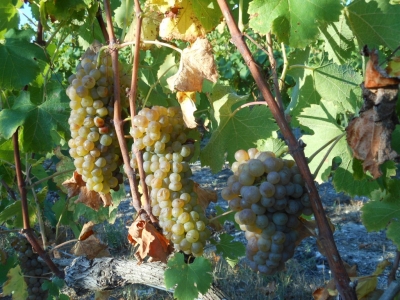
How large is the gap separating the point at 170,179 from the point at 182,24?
17.6 inches

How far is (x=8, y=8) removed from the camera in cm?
211

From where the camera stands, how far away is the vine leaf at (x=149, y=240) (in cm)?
116

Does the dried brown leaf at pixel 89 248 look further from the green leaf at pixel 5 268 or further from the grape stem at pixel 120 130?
the green leaf at pixel 5 268

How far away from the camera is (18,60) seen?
5.95ft

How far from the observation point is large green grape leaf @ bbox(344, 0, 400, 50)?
1321 millimetres

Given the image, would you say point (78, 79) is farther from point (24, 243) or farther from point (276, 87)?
point (24, 243)

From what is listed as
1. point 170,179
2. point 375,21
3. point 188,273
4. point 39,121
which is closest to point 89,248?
point 39,121

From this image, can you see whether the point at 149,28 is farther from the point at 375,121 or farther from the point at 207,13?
the point at 375,121

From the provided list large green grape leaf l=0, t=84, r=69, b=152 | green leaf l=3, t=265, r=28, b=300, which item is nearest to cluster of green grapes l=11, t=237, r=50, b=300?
green leaf l=3, t=265, r=28, b=300

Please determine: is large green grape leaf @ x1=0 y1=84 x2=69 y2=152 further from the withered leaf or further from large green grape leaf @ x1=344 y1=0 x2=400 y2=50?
the withered leaf

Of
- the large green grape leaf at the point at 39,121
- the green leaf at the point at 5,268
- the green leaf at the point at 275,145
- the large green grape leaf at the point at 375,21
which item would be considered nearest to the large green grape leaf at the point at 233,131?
the green leaf at the point at 275,145

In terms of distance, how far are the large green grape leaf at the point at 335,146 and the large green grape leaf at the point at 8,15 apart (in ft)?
4.62

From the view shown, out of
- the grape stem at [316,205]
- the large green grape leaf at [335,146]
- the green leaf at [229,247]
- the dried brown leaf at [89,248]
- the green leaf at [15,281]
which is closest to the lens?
the grape stem at [316,205]

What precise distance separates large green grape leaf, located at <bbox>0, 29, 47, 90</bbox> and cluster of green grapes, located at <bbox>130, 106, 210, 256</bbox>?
2.73 feet
